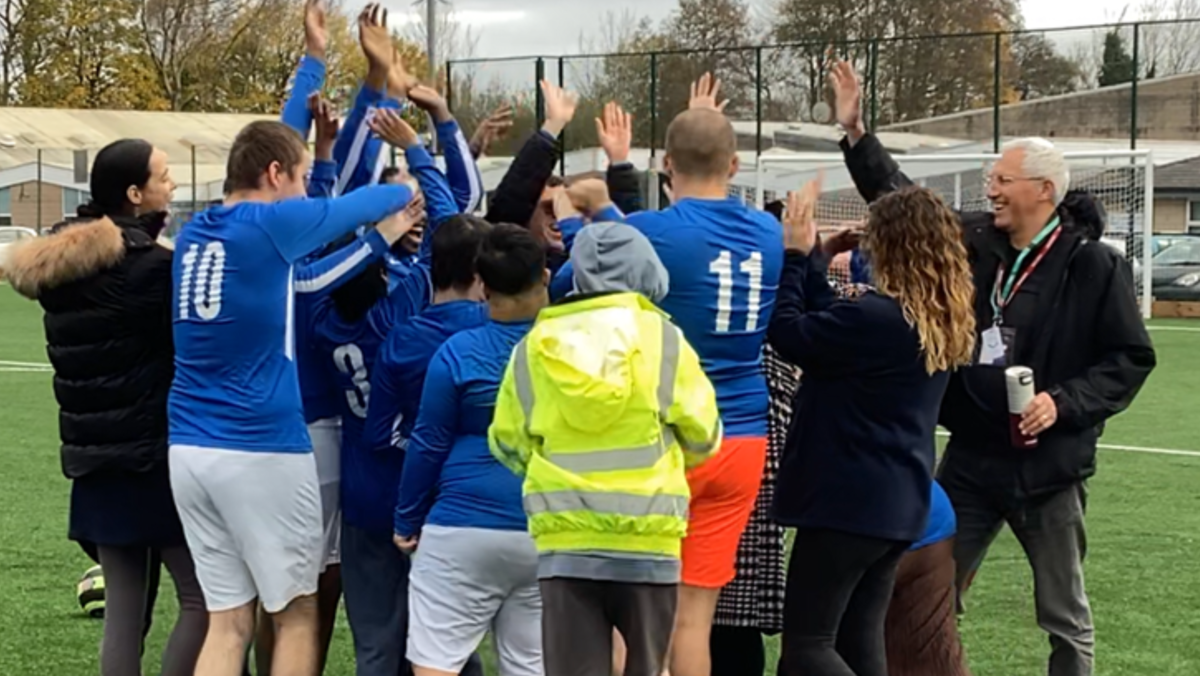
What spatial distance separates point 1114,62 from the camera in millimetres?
30766

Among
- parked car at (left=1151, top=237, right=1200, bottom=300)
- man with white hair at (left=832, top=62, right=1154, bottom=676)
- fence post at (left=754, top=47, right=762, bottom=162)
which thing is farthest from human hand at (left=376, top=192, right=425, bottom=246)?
fence post at (left=754, top=47, right=762, bottom=162)

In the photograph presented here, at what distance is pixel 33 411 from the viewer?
1476 centimetres

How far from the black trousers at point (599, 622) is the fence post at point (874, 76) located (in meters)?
27.2

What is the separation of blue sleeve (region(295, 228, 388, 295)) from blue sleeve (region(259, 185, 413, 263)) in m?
0.10

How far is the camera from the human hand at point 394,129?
5.33 m

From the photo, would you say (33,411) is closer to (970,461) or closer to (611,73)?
(970,461)

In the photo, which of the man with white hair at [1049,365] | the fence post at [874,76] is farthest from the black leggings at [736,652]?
the fence post at [874,76]

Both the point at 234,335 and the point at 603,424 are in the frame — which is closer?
the point at 603,424

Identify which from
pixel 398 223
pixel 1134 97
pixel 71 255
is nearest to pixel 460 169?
pixel 398 223

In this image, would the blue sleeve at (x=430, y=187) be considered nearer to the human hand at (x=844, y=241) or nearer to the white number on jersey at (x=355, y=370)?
the white number on jersey at (x=355, y=370)

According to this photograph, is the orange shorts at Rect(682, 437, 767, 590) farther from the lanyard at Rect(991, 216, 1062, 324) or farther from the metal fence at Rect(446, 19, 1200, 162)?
the metal fence at Rect(446, 19, 1200, 162)

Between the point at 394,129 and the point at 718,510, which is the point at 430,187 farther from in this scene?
the point at 718,510

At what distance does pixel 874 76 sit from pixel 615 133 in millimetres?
26607

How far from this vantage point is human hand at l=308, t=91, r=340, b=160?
18.2 ft
